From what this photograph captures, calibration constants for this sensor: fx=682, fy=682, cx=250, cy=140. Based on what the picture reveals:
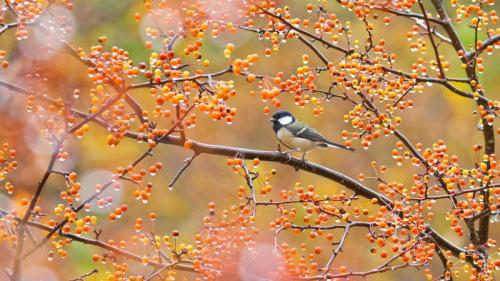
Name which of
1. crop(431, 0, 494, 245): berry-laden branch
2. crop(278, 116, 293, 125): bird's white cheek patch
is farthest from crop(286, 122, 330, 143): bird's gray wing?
crop(431, 0, 494, 245): berry-laden branch

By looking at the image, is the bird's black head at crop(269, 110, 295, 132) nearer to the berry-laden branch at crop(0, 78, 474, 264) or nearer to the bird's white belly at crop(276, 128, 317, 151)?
the bird's white belly at crop(276, 128, 317, 151)

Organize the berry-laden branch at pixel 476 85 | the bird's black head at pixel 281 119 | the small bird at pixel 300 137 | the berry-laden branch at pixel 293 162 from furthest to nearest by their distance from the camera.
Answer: the bird's black head at pixel 281 119, the small bird at pixel 300 137, the berry-laden branch at pixel 476 85, the berry-laden branch at pixel 293 162

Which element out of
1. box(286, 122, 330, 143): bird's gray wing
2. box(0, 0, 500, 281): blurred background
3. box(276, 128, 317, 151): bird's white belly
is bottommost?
box(0, 0, 500, 281): blurred background

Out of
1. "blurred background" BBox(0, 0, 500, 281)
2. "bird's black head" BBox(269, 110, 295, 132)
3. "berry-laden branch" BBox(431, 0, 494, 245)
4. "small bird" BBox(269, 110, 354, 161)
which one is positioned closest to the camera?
"berry-laden branch" BBox(431, 0, 494, 245)

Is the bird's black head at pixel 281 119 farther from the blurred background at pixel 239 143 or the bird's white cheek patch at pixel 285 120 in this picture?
the blurred background at pixel 239 143

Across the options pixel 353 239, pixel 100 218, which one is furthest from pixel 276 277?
pixel 100 218

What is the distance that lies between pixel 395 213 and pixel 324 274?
552 millimetres

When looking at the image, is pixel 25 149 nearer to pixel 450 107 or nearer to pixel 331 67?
pixel 331 67

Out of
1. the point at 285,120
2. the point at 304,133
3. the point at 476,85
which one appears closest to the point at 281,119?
the point at 285,120

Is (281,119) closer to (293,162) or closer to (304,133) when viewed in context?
(304,133)

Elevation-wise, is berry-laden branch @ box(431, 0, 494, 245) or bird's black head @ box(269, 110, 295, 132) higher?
berry-laden branch @ box(431, 0, 494, 245)

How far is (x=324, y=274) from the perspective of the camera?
10.4ft

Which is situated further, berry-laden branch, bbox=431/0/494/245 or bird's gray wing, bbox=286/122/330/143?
bird's gray wing, bbox=286/122/330/143

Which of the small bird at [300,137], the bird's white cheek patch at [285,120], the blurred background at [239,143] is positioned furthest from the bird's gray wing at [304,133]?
the blurred background at [239,143]
